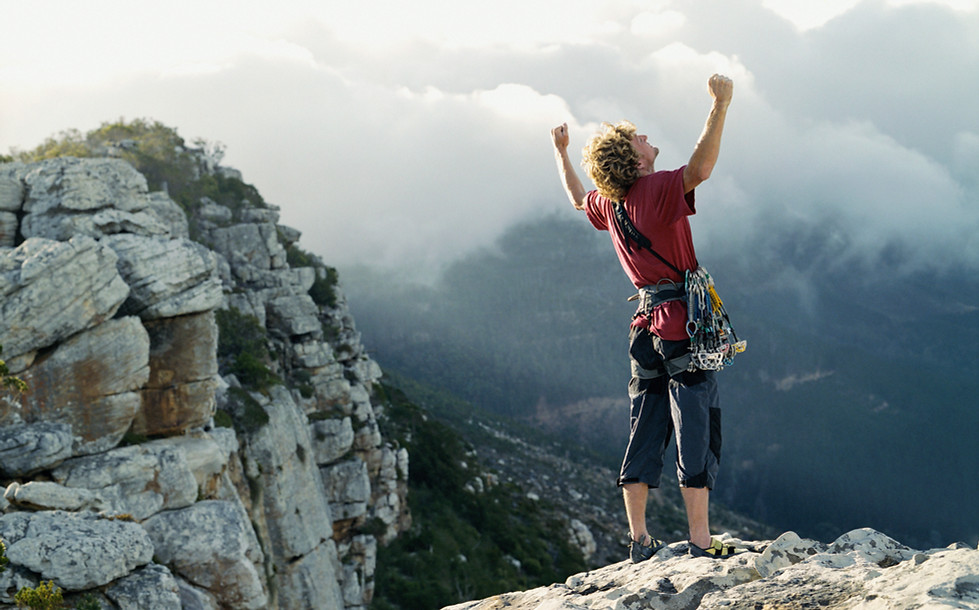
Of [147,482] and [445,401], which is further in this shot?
[445,401]

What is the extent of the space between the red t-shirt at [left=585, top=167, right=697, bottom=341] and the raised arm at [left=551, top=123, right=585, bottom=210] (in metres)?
0.59

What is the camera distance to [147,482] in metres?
14.8

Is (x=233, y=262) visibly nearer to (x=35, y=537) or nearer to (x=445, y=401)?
(x=35, y=537)

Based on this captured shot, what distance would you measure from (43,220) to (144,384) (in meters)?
5.28

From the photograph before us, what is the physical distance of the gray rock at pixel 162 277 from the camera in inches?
661

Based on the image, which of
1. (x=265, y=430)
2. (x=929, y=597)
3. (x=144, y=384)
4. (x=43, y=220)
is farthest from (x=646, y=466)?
(x=265, y=430)

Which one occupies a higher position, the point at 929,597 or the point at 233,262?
the point at 233,262

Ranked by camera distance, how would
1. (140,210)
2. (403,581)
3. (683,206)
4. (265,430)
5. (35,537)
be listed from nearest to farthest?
(683,206)
(35,537)
(140,210)
(265,430)
(403,581)

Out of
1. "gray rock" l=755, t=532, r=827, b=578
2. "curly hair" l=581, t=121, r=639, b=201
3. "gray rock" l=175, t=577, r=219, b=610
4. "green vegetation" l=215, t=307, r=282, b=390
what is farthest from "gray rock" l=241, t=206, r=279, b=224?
"gray rock" l=755, t=532, r=827, b=578

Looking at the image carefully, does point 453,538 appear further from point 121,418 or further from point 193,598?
point 193,598

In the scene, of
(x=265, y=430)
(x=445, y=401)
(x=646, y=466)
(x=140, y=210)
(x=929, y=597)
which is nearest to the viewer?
(x=929, y=597)

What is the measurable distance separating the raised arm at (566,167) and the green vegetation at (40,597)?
8.33 metres

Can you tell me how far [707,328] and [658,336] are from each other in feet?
1.29

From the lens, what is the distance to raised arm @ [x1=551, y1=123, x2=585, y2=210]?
622cm
